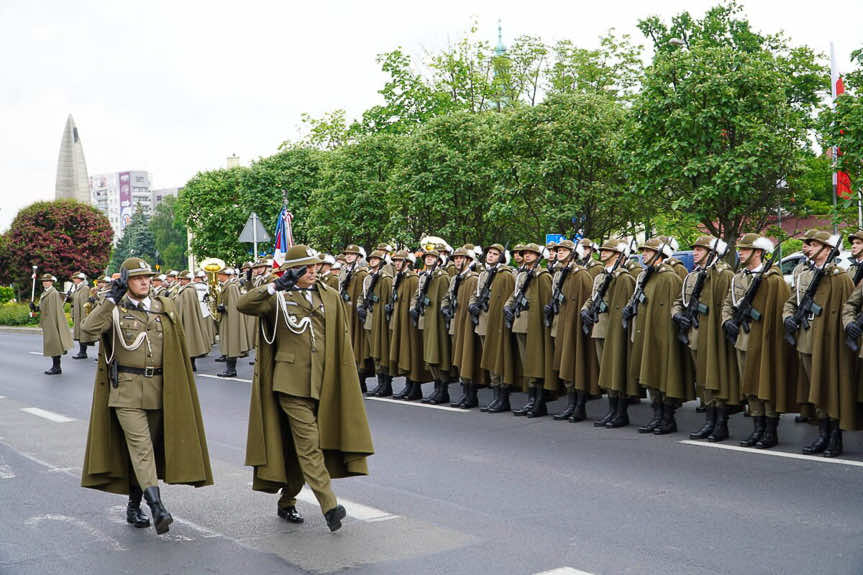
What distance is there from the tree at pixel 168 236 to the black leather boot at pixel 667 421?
122 meters

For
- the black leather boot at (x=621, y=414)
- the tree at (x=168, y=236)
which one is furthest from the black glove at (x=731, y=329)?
the tree at (x=168, y=236)

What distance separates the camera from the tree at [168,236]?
128125mm

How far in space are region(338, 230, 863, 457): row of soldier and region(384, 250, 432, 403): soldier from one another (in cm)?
2

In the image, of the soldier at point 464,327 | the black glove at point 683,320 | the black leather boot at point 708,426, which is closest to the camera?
the black leather boot at point 708,426

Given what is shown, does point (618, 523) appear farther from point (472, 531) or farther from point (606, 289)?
point (606, 289)

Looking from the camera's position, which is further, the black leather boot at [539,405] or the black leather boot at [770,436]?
the black leather boot at [539,405]

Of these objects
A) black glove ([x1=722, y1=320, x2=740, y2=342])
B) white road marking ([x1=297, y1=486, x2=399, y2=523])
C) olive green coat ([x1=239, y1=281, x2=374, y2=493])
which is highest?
black glove ([x1=722, y1=320, x2=740, y2=342])

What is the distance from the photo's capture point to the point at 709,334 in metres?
10.0

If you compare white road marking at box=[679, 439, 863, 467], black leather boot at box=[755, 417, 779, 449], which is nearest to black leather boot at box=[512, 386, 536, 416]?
white road marking at box=[679, 439, 863, 467]

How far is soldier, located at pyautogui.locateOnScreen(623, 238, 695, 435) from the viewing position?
10.4 metres

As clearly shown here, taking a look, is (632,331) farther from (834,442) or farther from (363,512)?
(363,512)

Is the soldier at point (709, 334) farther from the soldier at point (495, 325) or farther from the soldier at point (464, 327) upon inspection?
the soldier at point (464, 327)

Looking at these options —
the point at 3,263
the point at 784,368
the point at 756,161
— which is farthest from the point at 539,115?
the point at 3,263

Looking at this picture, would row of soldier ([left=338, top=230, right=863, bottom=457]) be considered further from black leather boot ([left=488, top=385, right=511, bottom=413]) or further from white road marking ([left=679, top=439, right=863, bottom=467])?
white road marking ([left=679, top=439, right=863, bottom=467])
